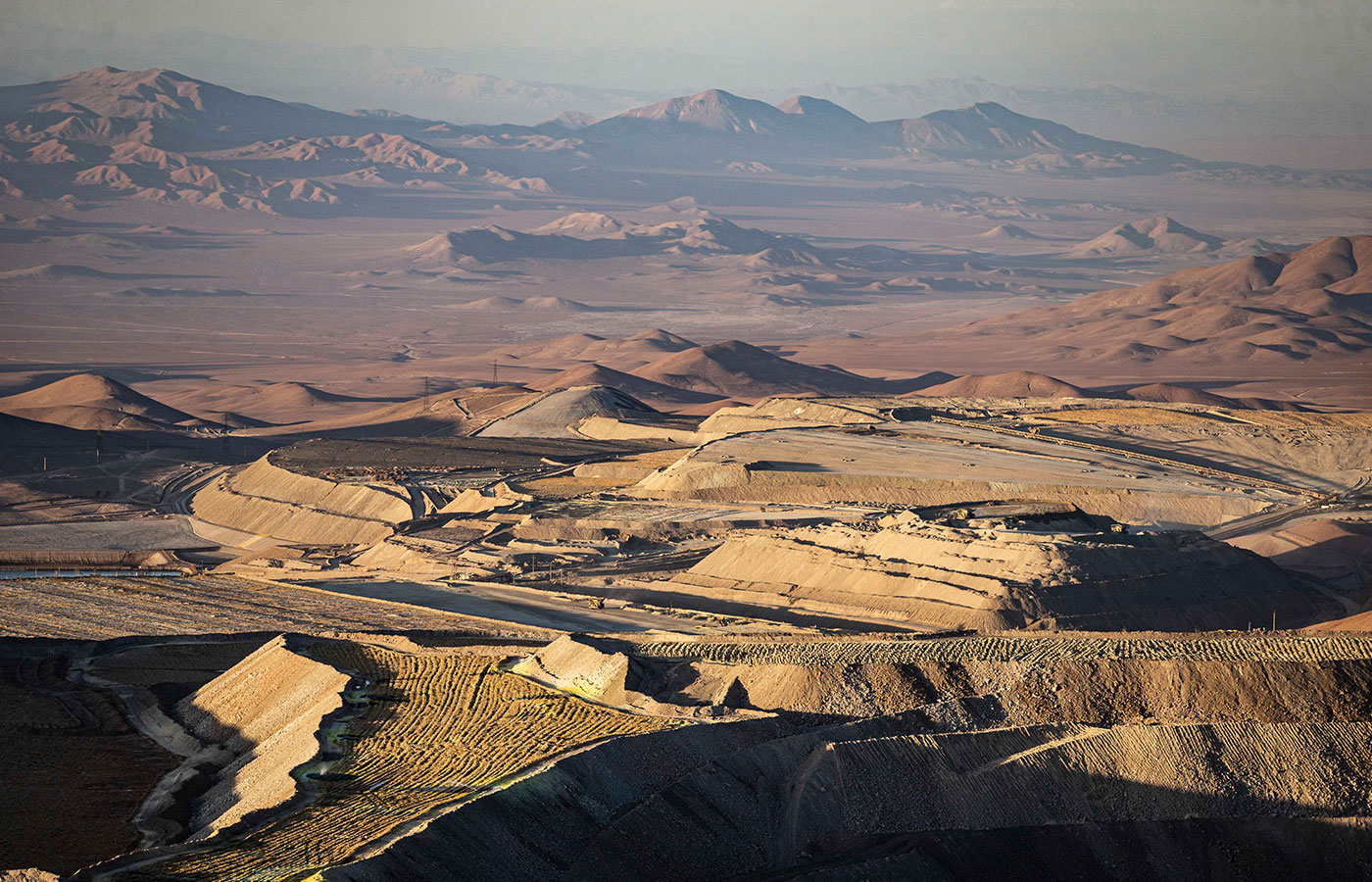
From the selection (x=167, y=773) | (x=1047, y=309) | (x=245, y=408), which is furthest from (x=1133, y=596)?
(x=1047, y=309)

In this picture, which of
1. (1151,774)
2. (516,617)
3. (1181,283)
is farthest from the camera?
(1181,283)

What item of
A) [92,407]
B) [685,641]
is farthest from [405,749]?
[92,407]

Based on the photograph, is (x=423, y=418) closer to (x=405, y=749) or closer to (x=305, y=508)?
(x=305, y=508)

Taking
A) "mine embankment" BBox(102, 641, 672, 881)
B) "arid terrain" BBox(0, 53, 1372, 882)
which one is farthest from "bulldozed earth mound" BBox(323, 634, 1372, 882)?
"mine embankment" BBox(102, 641, 672, 881)

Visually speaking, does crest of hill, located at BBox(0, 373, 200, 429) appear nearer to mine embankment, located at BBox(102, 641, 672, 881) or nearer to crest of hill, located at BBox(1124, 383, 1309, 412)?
crest of hill, located at BBox(1124, 383, 1309, 412)

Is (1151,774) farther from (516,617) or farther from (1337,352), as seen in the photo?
(1337,352)

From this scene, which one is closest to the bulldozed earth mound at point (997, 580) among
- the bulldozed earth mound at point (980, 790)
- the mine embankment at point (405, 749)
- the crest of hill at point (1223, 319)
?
the mine embankment at point (405, 749)
